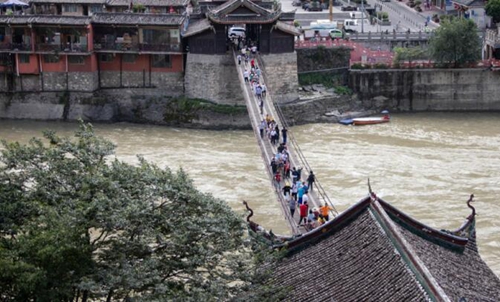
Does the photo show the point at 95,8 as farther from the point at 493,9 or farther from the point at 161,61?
the point at 493,9

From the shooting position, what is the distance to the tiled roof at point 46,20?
2003 inches

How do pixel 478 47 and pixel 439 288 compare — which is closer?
pixel 439 288

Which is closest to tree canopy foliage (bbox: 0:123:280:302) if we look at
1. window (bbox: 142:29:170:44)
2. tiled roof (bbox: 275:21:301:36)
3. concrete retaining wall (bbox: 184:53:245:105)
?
concrete retaining wall (bbox: 184:53:245:105)

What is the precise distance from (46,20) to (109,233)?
3175cm

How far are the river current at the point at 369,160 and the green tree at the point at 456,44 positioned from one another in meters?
3.24

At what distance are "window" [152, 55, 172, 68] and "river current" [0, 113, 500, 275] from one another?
385cm

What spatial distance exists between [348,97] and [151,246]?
3261 centimetres

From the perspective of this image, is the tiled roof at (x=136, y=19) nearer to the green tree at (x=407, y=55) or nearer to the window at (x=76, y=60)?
the window at (x=76, y=60)

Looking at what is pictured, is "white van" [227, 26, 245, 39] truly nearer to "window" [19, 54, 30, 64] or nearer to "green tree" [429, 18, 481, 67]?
"green tree" [429, 18, 481, 67]

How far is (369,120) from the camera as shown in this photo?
50.4 metres

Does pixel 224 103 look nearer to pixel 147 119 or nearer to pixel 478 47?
pixel 147 119

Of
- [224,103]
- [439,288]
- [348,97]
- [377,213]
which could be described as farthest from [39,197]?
[348,97]

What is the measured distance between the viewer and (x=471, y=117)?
5238 centimetres

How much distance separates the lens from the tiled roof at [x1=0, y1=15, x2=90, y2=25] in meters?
50.9
